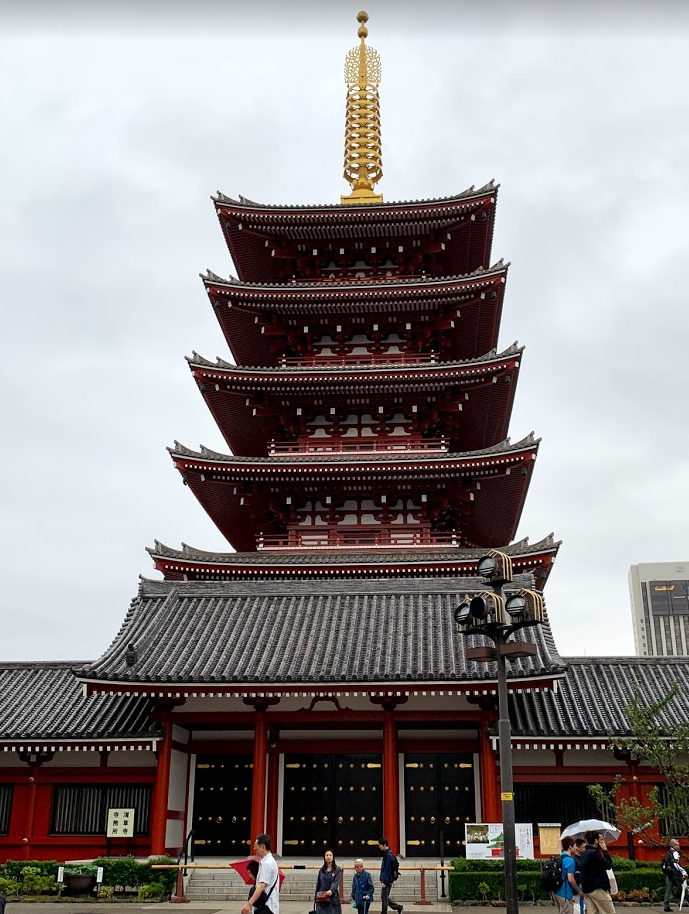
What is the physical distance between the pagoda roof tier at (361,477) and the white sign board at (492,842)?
1376 centimetres

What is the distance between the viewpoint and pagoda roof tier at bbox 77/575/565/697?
23.7 m

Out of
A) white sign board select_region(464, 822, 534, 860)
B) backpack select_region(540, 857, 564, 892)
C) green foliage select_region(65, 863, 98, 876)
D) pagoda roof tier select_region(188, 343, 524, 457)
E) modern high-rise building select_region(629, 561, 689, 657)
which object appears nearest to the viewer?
backpack select_region(540, 857, 564, 892)

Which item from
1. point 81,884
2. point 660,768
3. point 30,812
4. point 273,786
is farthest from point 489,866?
point 30,812

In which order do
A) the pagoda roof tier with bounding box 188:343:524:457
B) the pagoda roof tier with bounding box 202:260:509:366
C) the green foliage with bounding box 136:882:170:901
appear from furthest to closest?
the pagoda roof tier with bounding box 202:260:509:366
the pagoda roof tier with bounding box 188:343:524:457
the green foliage with bounding box 136:882:170:901

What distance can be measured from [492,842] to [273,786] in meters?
6.96

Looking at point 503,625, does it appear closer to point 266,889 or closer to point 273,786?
point 266,889

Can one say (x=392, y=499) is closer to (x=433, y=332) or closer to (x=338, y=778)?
(x=433, y=332)

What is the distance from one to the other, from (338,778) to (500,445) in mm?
13179

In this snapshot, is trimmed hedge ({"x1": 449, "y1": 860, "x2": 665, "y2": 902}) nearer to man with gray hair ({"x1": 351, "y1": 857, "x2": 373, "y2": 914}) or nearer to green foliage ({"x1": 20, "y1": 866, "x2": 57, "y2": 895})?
man with gray hair ({"x1": 351, "y1": 857, "x2": 373, "y2": 914})

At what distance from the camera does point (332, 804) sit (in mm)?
26281

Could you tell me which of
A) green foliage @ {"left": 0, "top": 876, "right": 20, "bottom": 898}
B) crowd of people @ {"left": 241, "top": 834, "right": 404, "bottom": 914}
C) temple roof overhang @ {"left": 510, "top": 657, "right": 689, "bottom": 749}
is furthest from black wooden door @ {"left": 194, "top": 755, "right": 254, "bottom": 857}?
temple roof overhang @ {"left": 510, "top": 657, "right": 689, "bottom": 749}

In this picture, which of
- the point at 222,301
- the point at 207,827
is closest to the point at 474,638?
the point at 207,827

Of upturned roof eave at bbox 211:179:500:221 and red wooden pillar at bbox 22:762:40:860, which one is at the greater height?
upturned roof eave at bbox 211:179:500:221

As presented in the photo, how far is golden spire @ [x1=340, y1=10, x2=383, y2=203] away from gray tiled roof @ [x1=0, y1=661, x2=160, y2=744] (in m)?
23.9
